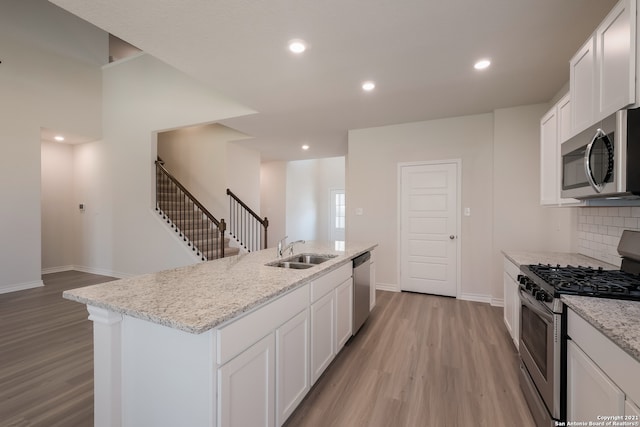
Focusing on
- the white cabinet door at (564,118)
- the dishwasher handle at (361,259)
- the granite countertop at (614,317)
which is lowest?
the dishwasher handle at (361,259)

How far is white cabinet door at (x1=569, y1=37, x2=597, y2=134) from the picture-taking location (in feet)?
5.49

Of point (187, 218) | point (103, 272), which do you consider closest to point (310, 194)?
point (187, 218)

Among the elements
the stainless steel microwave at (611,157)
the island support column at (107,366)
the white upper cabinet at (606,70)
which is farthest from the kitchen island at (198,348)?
the white upper cabinet at (606,70)

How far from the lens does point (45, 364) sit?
92.9 inches

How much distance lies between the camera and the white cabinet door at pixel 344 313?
7.94ft

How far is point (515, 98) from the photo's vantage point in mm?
3439

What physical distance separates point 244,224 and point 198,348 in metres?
5.13

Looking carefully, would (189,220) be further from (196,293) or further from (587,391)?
(587,391)

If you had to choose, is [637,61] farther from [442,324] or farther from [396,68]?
[442,324]

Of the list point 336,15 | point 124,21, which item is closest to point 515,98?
point 336,15

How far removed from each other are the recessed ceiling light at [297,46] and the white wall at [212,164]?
324cm

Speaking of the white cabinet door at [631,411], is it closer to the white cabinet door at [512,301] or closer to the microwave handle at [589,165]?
the microwave handle at [589,165]

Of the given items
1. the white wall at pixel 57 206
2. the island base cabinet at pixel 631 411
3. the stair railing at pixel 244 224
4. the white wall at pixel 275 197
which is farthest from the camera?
the white wall at pixel 275 197

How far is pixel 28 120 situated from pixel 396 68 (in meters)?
5.80
